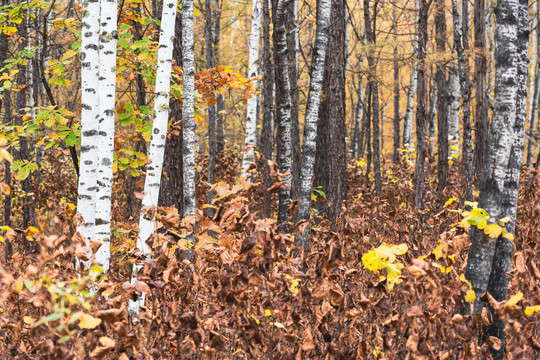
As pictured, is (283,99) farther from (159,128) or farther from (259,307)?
(259,307)

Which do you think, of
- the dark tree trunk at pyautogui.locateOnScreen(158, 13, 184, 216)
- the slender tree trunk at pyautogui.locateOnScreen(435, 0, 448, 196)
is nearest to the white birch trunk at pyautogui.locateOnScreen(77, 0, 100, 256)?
the dark tree trunk at pyautogui.locateOnScreen(158, 13, 184, 216)

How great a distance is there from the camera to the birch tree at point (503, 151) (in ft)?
9.22

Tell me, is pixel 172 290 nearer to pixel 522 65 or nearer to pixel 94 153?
pixel 94 153

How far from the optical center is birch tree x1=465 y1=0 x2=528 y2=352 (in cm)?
281

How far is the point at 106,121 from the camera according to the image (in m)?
3.61

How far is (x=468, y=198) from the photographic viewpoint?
7090 mm

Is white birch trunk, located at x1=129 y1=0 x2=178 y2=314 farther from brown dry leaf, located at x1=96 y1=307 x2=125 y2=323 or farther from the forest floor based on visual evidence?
brown dry leaf, located at x1=96 y1=307 x2=125 y2=323

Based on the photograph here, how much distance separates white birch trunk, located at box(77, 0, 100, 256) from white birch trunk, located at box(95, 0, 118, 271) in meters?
0.06

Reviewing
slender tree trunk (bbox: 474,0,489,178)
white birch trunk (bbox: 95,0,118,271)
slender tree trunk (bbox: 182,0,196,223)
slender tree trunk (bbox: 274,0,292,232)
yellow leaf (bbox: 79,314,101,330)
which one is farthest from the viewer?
slender tree trunk (bbox: 474,0,489,178)

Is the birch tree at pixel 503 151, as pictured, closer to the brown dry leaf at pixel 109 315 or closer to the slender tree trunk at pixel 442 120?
the brown dry leaf at pixel 109 315

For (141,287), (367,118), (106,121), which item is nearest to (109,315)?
(141,287)

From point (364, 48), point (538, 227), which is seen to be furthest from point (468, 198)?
point (364, 48)

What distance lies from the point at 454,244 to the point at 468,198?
5.10 metres

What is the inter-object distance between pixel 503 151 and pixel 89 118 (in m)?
3.00
